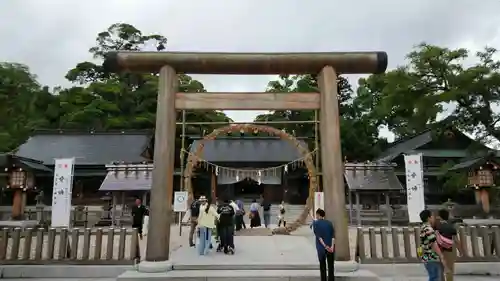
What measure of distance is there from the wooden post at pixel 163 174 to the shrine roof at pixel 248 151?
2322cm

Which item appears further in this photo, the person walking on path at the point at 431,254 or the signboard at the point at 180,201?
the signboard at the point at 180,201

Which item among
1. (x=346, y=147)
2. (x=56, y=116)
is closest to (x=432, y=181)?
(x=346, y=147)

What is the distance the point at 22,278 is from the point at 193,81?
46.2 meters

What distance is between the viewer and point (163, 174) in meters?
8.42

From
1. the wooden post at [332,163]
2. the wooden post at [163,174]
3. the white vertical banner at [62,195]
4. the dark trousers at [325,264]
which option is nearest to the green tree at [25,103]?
the white vertical banner at [62,195]

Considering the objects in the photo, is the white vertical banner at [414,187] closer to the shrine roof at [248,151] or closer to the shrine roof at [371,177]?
the shrine roof at [371,177]

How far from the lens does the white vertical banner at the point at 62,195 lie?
1630 centimetres

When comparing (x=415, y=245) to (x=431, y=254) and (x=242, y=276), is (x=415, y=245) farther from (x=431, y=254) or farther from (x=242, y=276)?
(x=242, y=276)

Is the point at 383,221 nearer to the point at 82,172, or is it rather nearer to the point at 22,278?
the point at 22,278

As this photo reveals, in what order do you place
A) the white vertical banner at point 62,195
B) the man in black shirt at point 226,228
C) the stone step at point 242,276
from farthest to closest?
the white vertical banner at point 62,195 < the man in black shirt at point 226,228 < the stone step at point 242,276

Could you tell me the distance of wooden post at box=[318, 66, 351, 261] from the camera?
27.3 feet

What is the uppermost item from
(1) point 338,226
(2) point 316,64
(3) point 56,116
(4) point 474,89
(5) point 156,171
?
(3) point 56,116

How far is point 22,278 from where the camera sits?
8641 mm

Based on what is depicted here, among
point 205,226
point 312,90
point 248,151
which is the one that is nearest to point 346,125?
point 312,90
